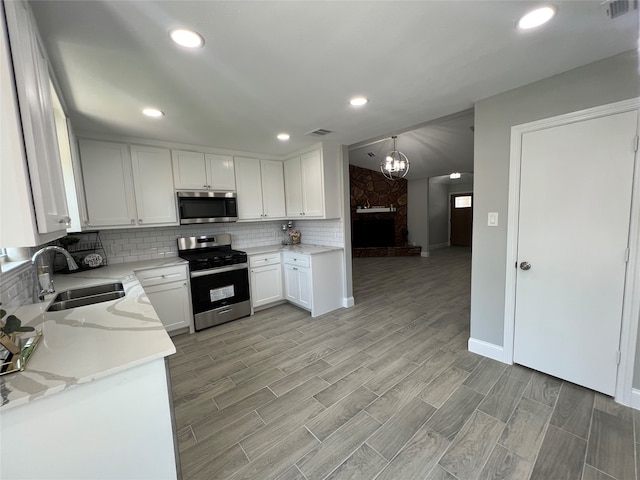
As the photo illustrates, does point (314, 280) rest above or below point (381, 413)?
above

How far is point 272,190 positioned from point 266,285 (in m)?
1.50

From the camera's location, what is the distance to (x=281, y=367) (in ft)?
8.00

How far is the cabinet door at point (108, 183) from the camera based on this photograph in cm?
276

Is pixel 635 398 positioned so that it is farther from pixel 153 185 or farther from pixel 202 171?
pixel 153 185

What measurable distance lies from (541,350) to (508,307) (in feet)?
1.31

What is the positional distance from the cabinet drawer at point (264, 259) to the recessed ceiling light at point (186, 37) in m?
2.59

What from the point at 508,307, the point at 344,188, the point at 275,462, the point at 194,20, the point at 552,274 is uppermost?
the point at 194,20

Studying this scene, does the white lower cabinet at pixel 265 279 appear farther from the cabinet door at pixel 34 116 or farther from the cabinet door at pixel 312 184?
the cabinet door at pixel 34 116

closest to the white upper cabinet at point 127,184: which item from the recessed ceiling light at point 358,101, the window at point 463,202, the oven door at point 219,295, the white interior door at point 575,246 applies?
the oven door at point 219,295

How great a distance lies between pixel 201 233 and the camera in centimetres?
378

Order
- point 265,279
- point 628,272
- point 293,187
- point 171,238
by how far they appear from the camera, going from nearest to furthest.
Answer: point 628,272 → point 171,238 → point 265,279 → point 293,187

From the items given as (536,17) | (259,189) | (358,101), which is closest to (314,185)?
(259,189)

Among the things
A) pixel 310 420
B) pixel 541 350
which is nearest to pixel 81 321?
pixel 310 420

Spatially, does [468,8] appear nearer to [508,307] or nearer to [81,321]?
[508,307]
